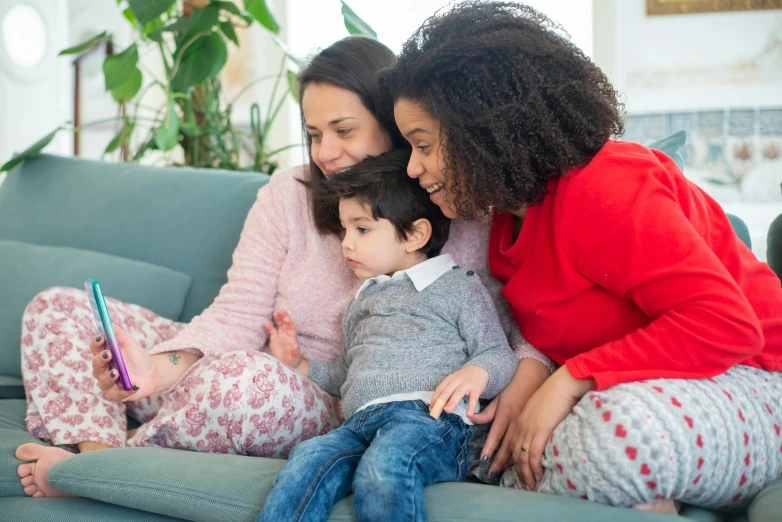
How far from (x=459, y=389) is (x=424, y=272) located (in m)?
0.27

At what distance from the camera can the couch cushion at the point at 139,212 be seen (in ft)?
6.09

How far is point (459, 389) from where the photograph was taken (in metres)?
1.15

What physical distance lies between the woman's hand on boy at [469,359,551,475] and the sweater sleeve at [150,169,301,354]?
0.56 m

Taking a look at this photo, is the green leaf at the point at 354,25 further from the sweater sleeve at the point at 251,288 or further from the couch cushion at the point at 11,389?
the couch cushion at the point at 11,389

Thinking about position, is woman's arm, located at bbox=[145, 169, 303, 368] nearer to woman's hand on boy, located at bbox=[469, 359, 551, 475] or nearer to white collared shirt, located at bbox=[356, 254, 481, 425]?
white collared shirt, located at bbox=[356, 254, 481, 425]

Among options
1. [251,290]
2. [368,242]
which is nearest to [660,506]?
[368,242]

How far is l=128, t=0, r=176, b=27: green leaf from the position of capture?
2039 mm

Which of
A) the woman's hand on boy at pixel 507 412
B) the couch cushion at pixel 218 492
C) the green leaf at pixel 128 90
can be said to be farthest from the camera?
the green leaf at pixel 128 90

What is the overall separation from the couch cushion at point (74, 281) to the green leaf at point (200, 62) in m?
0.61

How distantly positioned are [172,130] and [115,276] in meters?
0.52

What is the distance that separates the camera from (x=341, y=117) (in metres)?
1.46

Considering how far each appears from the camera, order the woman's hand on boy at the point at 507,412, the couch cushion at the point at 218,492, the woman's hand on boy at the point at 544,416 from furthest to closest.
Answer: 1. the woman's hand on boy at the point at 507,412
2. the woman's hand on boy at the point at 544,416
3. the couch cushion at the point at 218,492

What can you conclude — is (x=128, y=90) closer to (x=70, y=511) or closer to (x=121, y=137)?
(x=121, y=137)

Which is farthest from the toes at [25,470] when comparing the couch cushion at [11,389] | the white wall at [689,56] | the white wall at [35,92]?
the white wall at [35,92]
